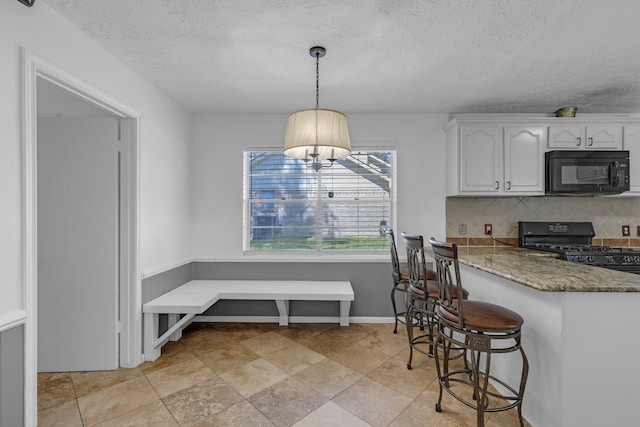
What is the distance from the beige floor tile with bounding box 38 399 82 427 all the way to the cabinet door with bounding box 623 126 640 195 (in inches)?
202

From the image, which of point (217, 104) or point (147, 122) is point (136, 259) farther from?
point (217, 104)

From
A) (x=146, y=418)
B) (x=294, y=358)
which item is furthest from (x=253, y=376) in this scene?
(x=146, y=418)

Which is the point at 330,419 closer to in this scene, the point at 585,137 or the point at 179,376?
the point at 179,376

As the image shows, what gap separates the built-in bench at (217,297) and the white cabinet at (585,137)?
2.67 meters

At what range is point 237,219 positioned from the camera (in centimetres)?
352

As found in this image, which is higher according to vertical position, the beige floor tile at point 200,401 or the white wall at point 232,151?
the white wall at point 232,151

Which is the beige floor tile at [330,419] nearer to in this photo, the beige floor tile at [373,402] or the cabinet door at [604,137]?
the beige floor tile at [373,402]

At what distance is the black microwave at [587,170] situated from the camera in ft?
9.95

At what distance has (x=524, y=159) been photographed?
3160mm

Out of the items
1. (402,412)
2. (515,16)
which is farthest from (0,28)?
(402,412)

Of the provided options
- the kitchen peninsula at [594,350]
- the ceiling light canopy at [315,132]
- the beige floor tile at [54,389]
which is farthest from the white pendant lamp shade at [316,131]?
the beige floor tile at [54,389]

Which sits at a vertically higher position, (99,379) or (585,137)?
(585,137)

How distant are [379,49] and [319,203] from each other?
180 centimetres

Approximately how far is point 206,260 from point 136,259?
1.08m
